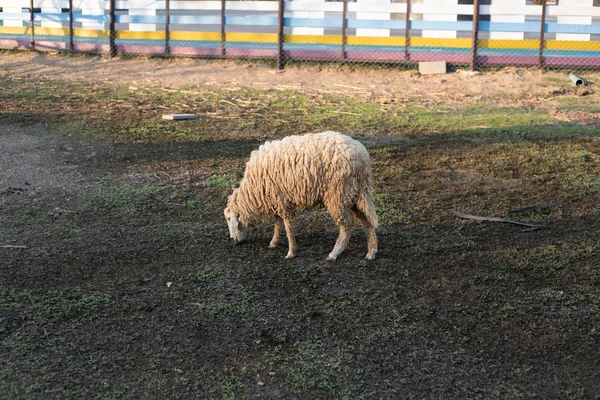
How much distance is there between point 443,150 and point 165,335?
21.2 ft

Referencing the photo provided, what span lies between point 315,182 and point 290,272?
2.81 feet

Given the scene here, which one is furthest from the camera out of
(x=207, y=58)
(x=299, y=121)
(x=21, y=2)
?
(x=21, y=2)

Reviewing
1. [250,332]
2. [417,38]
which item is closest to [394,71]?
[417,38]

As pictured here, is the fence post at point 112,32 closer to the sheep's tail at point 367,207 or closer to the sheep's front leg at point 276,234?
the sheep's front leg at point 276,234

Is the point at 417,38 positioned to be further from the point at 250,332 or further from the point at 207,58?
the point at 250,332

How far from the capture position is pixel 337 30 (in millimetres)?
17469

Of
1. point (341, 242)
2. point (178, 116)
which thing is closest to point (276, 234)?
point (341, 242)

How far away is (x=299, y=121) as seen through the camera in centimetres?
1270

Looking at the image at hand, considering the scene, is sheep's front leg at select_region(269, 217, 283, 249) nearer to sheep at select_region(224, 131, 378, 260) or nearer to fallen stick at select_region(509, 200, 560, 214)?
sheep at select_region(224, 131, 378, 260)

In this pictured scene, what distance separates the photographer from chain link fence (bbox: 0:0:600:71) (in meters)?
16.6

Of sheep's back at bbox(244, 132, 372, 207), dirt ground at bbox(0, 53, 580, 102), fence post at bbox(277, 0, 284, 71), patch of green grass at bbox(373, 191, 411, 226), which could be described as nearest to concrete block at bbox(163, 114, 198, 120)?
dirt ground at bbox(0, 53, 580, 102)

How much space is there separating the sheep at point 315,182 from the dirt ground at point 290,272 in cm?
40

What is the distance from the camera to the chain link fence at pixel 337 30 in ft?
54.5

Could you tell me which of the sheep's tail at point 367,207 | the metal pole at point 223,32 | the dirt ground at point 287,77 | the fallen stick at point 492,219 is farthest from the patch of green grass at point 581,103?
the sheep's tail at point 367,207
